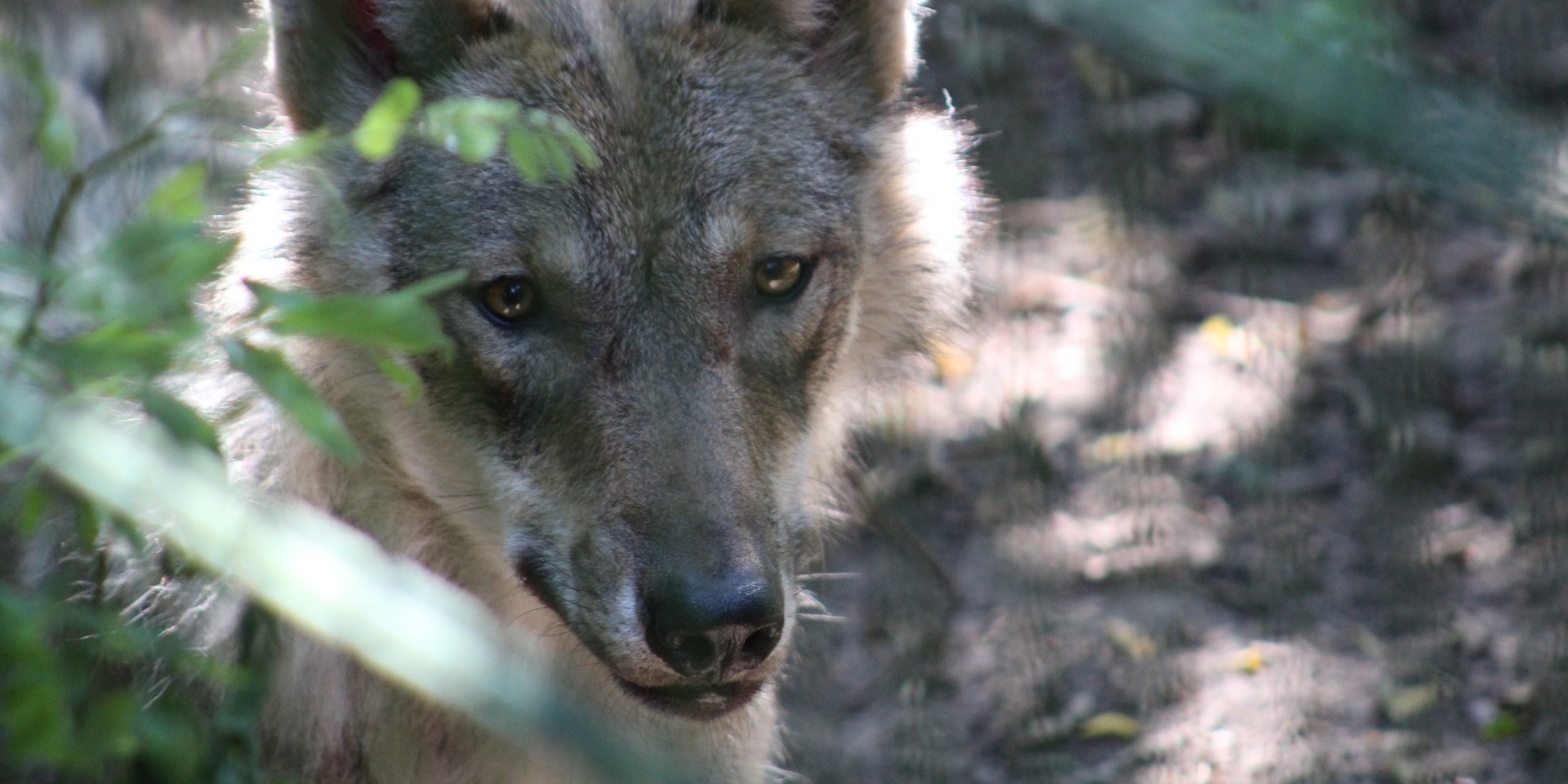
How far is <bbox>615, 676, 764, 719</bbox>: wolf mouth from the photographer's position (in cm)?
303

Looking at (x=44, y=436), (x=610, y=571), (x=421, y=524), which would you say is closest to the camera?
(x=44, y=436)

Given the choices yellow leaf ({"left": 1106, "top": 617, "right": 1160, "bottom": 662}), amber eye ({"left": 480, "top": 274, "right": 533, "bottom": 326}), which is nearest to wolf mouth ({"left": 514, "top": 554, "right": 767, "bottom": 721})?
amber eye ({"left": 480, "top": 274, "right": 533, "bottom": 326})

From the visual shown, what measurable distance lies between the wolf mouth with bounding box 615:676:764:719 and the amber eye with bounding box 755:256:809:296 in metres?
1.01

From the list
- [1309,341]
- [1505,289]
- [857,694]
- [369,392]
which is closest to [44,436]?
[369,392]

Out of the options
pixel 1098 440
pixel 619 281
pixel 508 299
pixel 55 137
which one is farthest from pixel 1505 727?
pixel 55 137

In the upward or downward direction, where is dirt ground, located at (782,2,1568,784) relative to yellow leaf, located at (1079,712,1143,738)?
upward

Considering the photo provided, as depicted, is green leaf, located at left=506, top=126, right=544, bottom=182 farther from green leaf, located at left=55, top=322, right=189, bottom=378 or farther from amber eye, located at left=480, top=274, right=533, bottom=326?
amber eye, located at left=480, top=274, right=533, bottom=326

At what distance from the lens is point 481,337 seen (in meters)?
3.30

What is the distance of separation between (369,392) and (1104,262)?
15.9ft

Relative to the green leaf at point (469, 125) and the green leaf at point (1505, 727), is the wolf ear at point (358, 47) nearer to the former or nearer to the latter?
the green leaf at point (469, 125)

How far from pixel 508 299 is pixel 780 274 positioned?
0.70 metres

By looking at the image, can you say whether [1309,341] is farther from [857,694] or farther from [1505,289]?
[857,694]

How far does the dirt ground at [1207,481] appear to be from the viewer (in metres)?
4.89

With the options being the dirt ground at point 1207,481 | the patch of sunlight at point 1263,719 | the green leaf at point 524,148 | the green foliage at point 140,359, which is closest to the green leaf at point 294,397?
the green foliage at point 140,359
